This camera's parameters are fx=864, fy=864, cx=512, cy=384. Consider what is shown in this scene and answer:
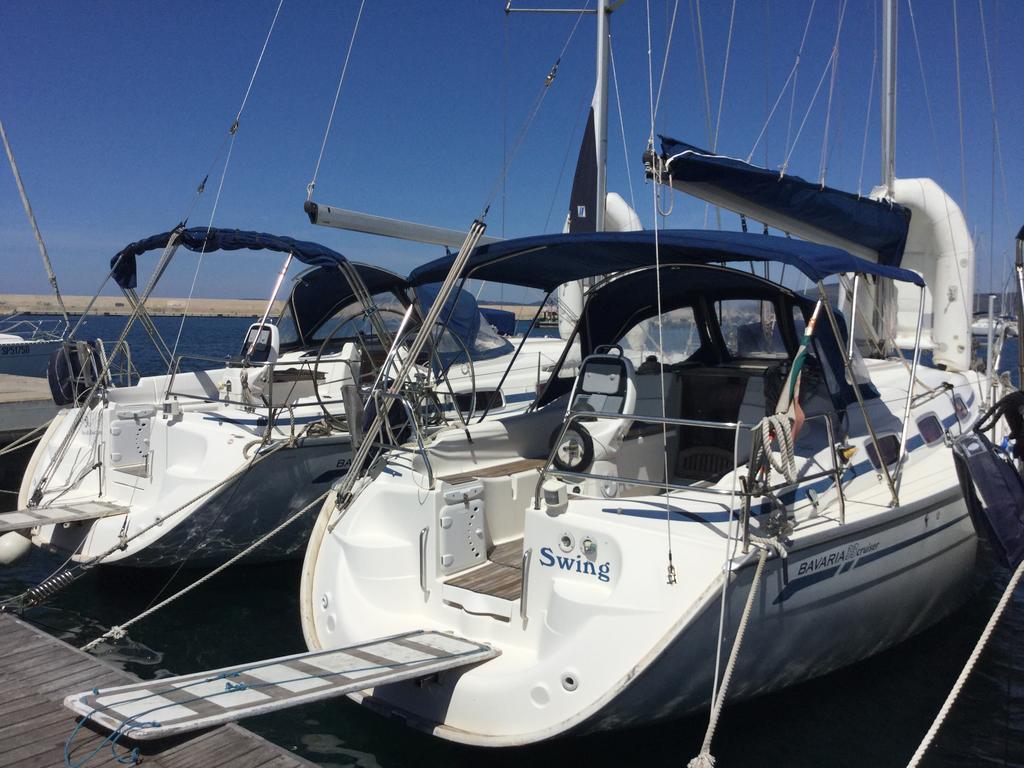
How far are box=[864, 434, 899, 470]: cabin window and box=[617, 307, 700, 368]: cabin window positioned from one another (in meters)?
2.17

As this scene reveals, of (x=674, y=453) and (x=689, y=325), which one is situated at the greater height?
(x=689, y=325)

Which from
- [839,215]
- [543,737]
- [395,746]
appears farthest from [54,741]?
[839,215]

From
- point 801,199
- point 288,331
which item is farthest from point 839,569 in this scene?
point 288,331

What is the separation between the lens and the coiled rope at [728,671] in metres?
4.10

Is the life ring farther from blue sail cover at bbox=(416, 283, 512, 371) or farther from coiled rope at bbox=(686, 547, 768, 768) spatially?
blue sail cover at bbox=(416, 283, 512, 371)

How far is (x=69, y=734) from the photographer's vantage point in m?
4.75

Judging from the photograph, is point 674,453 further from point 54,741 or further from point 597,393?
point 54,741

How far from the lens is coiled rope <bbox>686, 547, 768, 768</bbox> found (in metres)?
4.10

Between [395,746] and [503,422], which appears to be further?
[503,422]

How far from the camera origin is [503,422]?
7023 millimetres

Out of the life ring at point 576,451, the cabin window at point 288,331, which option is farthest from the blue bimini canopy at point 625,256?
the cabin window at point 288,331

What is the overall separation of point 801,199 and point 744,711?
485 centimetres

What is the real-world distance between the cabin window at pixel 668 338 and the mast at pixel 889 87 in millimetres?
3675

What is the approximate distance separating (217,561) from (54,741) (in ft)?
14.2
